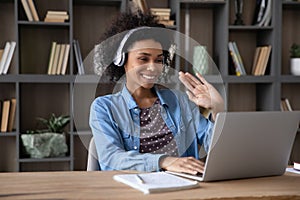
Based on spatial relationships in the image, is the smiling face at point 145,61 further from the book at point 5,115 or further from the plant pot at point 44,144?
the book at point 5,115

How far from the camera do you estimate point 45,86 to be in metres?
3.60

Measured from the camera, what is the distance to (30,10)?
3303 mm

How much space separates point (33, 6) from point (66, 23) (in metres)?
0.26

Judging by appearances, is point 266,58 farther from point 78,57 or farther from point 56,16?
point 56,16

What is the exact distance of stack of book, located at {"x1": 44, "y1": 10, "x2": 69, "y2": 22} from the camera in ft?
10.9

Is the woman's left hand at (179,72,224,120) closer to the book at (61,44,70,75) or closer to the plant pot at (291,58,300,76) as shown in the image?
the book at (61,44,70,75)

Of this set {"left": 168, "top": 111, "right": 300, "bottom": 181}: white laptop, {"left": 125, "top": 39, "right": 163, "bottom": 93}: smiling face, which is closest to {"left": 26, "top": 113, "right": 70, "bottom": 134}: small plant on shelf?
{"left": 125, "top": 39, "right": 163, "bottom": 93}: smiling face

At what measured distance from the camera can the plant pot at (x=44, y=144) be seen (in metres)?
3.26

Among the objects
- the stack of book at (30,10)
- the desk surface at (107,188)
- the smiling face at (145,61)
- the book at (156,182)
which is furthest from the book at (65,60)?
the book at (156,182)

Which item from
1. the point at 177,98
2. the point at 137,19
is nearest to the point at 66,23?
the point at 137,19

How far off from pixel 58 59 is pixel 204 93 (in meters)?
1.89

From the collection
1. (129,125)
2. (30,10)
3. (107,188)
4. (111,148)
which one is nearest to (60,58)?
(30,10)

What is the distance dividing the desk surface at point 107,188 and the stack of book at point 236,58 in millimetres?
2179

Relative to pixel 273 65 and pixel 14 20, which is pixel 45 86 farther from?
pixel 273 65
